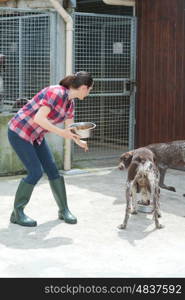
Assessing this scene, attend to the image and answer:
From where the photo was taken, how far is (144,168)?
6.28 meters

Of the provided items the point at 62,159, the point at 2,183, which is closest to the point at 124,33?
the point at 62,159

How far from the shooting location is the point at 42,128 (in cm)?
596

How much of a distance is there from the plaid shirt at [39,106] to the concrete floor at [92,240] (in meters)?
1.00

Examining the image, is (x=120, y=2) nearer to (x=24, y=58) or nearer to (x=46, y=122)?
(x=24, y=58)

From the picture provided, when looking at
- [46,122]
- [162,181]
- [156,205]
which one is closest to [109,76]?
[162,181]

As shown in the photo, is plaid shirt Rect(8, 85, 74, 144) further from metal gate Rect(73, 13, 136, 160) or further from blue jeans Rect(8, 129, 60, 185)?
metal gate Rect(73, 13, 136, 160)

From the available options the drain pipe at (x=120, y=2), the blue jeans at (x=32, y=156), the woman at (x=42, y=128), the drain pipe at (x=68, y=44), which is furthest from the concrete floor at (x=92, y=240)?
the drain pipe at (x=120, y=2)

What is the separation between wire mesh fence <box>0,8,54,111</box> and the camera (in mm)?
9227

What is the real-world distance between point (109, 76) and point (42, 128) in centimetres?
525

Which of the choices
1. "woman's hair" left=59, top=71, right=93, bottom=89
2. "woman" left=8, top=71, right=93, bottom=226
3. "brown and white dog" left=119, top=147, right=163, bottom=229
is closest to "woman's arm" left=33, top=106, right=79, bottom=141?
"woman" left=8, top=71, right=93, bottom=226

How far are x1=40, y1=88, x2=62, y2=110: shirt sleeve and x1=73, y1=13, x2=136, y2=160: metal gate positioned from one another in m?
4.25

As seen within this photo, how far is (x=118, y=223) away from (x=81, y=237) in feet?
2.22

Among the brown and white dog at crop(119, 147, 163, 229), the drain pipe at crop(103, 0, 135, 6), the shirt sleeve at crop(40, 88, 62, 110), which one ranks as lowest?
the brown and white dog at crop(119, 147, 163, 229)

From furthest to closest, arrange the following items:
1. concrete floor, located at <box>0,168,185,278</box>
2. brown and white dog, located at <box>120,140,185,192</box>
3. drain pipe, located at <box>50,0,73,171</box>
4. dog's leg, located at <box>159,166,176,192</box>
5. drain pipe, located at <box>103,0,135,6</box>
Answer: drain pipe, located at <box>103,0,135,6</box>
drain pipe, located at <box>50,0,73,171</box>
dog's leg, located at <box>159,166,176,192</box>
brown and white dog, located at <box>120,140,185,192</box>
concrete floor, located at <box>0,168,185,278</box>
